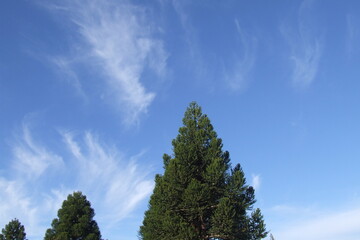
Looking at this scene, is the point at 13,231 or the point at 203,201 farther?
the point at 13,231

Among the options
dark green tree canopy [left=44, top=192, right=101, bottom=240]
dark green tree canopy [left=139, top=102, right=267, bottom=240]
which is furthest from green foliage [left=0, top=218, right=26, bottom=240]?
dark green tree canopy [left=139, top=102, right=267, bottom=240]

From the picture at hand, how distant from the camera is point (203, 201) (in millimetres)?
24250

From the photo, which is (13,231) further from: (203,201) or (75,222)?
(203,201)

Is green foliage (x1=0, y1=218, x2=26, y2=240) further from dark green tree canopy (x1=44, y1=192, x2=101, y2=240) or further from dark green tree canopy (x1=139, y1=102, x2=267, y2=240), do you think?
dark green tree canopy (x1=139, y1=102, x2=267, y2=240)

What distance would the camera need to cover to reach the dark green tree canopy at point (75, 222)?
35094 millimetres

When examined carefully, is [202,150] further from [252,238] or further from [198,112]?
[252,238]

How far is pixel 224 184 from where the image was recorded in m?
25.1

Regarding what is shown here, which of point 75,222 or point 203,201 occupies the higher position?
point 75,222

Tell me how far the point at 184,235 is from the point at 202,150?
769 cm

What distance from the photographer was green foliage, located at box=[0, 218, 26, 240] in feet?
123

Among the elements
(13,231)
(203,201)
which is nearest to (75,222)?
(13,231)

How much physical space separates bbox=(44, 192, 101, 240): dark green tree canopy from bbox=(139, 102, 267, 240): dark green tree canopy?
12946 mm

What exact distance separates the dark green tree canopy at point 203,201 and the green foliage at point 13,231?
2089 centimetres

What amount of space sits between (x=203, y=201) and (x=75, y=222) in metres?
19.5
